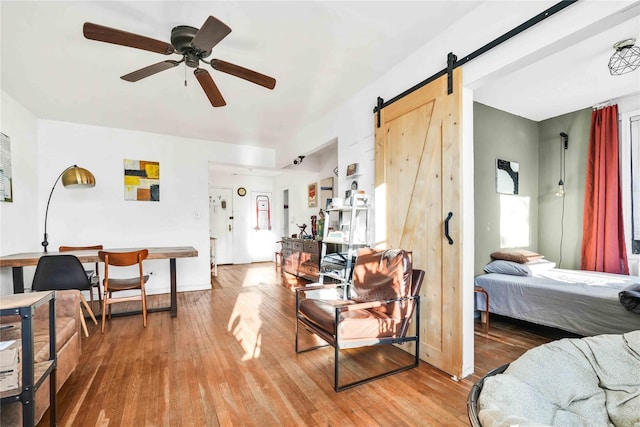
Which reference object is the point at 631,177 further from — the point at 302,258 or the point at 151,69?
the point at 151,69

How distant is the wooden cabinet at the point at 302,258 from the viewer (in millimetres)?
4441

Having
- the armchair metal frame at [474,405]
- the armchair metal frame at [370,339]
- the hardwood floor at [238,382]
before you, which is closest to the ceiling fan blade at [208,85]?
Result: the armchair metal frame at [370,339]

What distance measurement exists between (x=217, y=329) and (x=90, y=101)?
3.03m

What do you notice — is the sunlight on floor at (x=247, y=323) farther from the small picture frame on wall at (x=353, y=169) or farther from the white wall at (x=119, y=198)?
the small picture frame on wall at (x=353, y=169)

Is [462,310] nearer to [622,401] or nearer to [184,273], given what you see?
[622,401]

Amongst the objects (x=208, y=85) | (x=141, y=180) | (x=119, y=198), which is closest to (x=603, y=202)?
(x=208, y=85)

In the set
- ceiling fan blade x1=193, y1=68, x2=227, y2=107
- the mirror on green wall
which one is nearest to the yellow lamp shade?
ceiling fan blade x1=193, y1=68, x2=227, y2=107

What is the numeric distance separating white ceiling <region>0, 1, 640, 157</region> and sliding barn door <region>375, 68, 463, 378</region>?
0.40 metres

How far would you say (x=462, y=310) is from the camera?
2.11m

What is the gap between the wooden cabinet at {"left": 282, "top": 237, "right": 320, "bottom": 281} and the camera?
4.44 meters

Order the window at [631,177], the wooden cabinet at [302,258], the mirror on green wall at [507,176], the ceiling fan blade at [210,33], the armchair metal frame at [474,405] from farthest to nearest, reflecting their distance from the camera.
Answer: the wooden cabinet at [302,258] → the mirror on green wall at [507,176] → the window at [631,177] → the ceiling fan blade at [210,33] → the armchair metal frame at [474,405]

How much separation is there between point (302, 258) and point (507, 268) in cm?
283

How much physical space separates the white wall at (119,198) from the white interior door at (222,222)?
8.50ft

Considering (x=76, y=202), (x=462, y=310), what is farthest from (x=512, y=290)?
(x=76, y=202)
